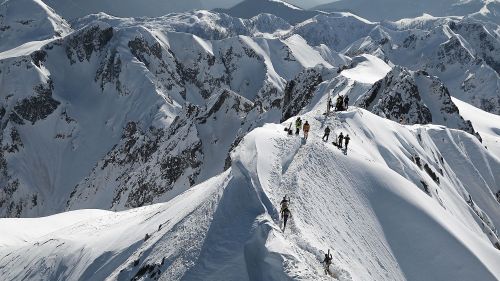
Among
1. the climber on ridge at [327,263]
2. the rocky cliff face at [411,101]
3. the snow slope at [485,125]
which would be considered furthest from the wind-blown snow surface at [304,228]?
the snow slope at [485,125]

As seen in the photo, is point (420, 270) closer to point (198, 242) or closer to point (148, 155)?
point (198, 242)

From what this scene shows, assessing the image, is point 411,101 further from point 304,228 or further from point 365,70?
point 304,228

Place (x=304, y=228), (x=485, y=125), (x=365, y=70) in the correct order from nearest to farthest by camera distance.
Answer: (x=304, y=228)
(x=485, y=125)
(x=365, y=70)

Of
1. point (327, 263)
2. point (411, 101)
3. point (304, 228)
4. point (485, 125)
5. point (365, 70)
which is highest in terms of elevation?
point (327, 263)

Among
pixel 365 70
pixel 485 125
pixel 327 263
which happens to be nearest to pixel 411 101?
pixel 365 70

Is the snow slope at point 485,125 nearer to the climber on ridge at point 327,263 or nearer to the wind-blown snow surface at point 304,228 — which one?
the wind-blown snow surface at point 304,228

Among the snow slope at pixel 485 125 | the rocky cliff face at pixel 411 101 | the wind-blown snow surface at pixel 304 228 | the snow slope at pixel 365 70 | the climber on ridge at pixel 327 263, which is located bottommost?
the snow slope at pixel 485 125

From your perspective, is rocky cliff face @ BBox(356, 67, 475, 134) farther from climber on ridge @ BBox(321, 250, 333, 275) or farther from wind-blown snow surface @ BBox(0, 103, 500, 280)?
climber on ridge @ BBox(321, 250, 333, 275)

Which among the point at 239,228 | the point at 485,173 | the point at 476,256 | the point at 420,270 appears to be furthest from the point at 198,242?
the point at 485,173
